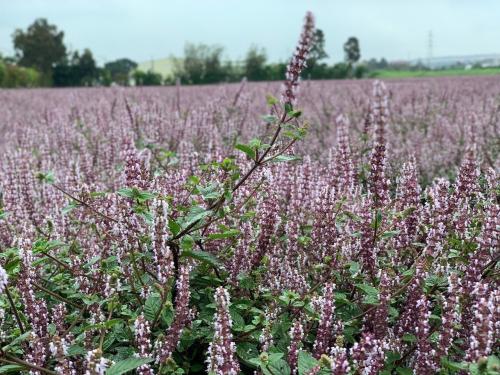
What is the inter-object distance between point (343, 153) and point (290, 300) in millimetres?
1274

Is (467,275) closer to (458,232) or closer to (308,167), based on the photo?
(458,232)

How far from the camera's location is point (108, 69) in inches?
2394

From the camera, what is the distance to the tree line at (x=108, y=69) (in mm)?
45506

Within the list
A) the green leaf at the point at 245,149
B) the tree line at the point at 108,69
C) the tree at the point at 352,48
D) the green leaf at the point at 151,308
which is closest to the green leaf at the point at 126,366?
the green leaf at the point at 151,308

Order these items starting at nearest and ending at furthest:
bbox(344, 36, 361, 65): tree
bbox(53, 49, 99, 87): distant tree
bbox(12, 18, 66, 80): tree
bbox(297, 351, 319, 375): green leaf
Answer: bbox(297, 351, 319, 375): green leaf → bbox(53, 49, 99, 87): distant tree → bbox(12, 18, 66, 80): tree → bbox(344, 36, 361, 65): tree

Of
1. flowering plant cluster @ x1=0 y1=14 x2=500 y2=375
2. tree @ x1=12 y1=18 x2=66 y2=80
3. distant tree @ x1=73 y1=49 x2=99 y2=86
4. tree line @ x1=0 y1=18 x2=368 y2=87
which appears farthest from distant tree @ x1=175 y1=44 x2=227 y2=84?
flowering plant cluster @ x1=0 y1=14 x2=500 y2=375

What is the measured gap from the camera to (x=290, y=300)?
243 centimetres

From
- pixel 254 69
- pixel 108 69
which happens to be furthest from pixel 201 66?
pixel 108 69

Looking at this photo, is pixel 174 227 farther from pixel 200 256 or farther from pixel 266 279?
pixel 266 279

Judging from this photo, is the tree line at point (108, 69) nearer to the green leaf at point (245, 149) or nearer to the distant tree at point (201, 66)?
the distant tree at point (201, 66)

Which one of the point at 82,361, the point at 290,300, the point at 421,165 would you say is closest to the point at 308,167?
the point at 290,300

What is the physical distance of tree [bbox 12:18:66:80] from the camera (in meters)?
75.9

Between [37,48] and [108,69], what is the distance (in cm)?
2240

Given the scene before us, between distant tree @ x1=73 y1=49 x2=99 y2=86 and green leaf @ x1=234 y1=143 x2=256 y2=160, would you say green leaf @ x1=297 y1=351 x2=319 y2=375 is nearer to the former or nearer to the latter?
green leaf @ x1=234 y1=143 x2=256 y2=160
